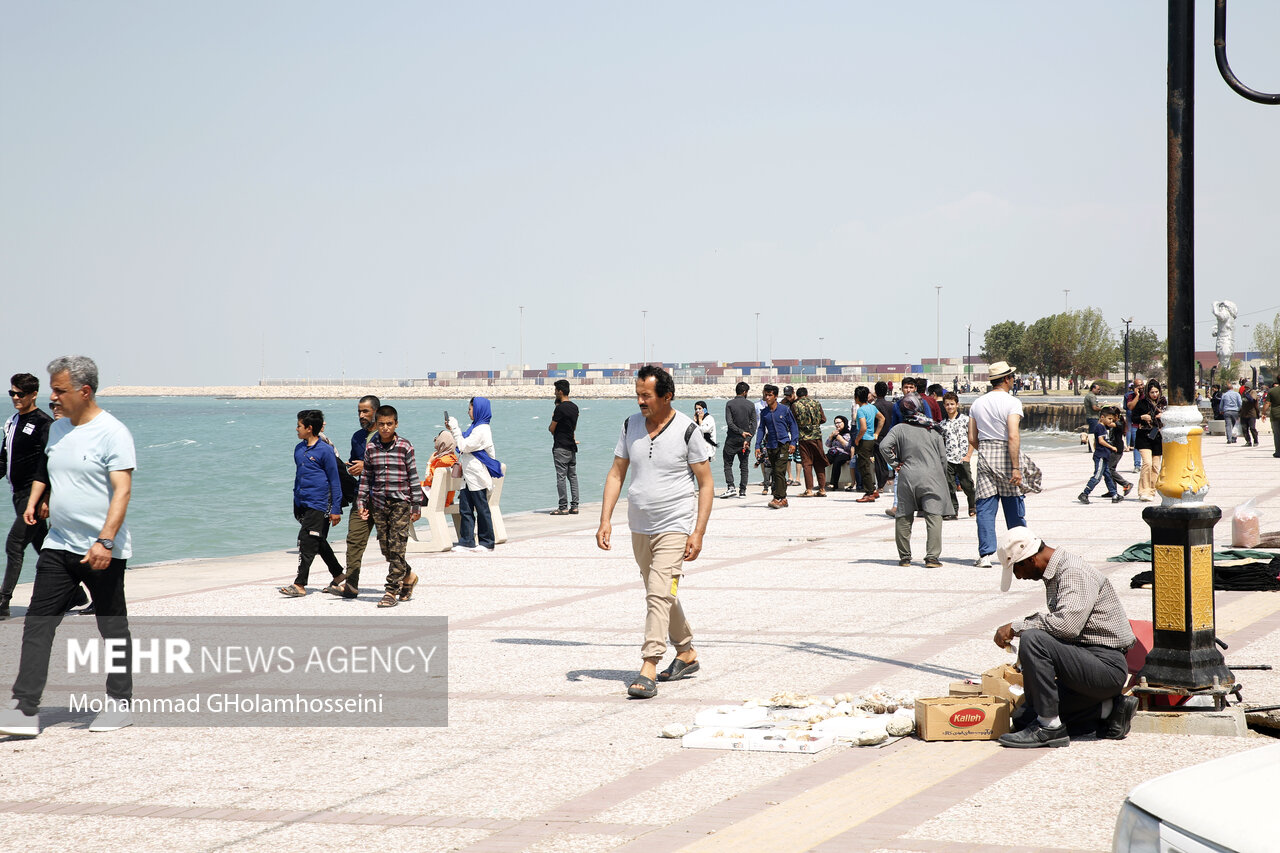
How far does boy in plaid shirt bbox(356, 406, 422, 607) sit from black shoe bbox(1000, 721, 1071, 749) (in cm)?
630

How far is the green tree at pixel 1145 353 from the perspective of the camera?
12325 cm

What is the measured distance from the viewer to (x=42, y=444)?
10.2m

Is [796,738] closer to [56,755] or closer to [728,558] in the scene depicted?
[56,755]

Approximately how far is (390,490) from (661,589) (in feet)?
14.2

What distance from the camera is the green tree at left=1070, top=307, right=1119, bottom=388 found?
117m

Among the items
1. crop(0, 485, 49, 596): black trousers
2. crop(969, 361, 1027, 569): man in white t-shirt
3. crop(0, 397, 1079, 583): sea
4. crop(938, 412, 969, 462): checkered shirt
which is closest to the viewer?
crop(0, 485, 49, 596): black trousers

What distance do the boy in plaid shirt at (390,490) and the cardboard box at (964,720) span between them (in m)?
5.96

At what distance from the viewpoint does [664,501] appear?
7.53 meters

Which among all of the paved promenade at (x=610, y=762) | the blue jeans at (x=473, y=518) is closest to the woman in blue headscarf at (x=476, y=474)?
the blue jeans at (x=473, y=518)

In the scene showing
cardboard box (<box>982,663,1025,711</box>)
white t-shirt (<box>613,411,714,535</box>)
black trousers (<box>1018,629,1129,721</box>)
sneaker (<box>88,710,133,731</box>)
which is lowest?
sneaker (<box>88,710,133,731</box>)

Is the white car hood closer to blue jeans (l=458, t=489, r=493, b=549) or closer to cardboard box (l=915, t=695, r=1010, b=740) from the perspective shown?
cardboard box (l=915, t=695, r=1010, b=740)

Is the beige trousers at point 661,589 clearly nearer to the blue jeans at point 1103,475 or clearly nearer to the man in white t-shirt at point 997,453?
the man in white t-shirt at point 997,453

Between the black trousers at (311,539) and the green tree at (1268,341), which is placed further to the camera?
the green tree at (1268,341)

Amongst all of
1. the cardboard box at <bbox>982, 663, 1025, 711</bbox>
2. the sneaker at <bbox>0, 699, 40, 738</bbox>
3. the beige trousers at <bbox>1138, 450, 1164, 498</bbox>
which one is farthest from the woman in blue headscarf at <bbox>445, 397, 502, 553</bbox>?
the beige trousers at <bbox>1138, 450, 1164, 498</bbox>
